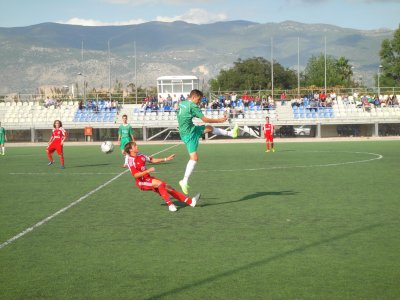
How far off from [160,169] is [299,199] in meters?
8.90

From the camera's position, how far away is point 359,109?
4891cm

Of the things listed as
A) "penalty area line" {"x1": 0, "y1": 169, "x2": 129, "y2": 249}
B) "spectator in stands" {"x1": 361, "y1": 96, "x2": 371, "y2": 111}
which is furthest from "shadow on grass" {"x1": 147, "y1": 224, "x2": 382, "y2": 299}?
"spectator in stands" {"x1": 361, "y1": 96, "x2": 371, "y2": 111}

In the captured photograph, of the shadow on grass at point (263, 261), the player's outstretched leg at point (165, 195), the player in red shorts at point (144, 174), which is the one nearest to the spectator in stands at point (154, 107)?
the player in red shorts at point (144, 174)

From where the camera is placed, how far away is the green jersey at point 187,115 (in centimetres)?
1242

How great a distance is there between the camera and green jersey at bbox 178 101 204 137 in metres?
12.4

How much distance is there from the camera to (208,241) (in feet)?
28.5

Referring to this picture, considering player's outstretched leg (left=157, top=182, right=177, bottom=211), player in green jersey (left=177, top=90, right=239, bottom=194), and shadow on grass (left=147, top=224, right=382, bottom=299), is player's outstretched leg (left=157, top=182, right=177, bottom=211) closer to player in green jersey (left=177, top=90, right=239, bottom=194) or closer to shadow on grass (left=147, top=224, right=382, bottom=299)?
player in green jersey (left=177, top=90, right=239, bottom=194)

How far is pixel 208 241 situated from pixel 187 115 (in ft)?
13.9

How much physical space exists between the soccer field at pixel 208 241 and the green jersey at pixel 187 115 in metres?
1.43

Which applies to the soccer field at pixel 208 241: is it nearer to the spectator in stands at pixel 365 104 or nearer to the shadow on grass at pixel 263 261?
the shadow on grass at pixel 263 261

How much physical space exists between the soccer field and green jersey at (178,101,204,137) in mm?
1429

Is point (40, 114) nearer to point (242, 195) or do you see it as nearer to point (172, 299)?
point (242, 195)

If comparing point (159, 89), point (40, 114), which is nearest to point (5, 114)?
point (40, 114)

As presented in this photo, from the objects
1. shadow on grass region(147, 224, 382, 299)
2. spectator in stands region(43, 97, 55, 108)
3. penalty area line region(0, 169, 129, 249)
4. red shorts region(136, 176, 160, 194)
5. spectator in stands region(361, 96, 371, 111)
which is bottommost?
penalty area line region(0, 169, 129, 249)
